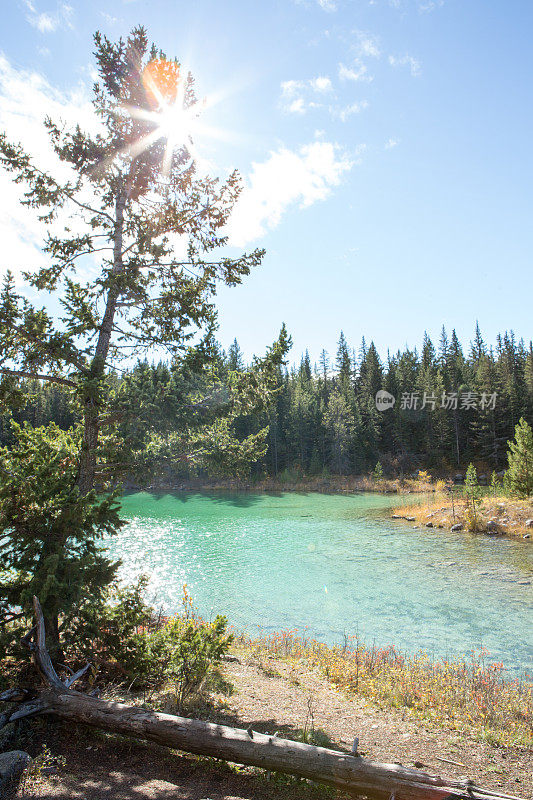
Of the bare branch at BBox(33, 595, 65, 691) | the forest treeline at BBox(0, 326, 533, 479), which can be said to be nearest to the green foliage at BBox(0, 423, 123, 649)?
the bare branch at BBox(33, 595, 65, 691)

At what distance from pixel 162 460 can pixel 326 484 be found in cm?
5470

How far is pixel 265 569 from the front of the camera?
18781 millimetres

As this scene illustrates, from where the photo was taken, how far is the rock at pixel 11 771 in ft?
12.7

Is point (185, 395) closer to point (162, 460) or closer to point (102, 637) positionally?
point (162, 460)

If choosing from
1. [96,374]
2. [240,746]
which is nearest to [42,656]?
[240,746]

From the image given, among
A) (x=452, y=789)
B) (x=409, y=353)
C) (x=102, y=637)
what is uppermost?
(x=409, y=353)

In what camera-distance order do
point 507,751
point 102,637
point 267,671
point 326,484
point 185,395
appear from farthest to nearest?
1. point 326,484
2. point 267,671
3. point 185,395
4. point 102,637
5. point 507,751

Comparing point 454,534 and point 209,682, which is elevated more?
point 209,682

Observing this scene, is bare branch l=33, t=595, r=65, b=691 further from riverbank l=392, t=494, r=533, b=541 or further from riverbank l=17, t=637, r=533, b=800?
riverbank l=392, t=494, r=533, b=541

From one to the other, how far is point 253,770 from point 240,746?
2.00ft

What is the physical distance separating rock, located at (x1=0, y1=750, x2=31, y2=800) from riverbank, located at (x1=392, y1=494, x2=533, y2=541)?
26260 mm

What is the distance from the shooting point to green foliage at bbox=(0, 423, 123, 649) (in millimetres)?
5523

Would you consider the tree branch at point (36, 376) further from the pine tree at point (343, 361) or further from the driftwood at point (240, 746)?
the pine tree at point (343, 361)

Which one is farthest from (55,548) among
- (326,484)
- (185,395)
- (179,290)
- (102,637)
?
(326,484)
